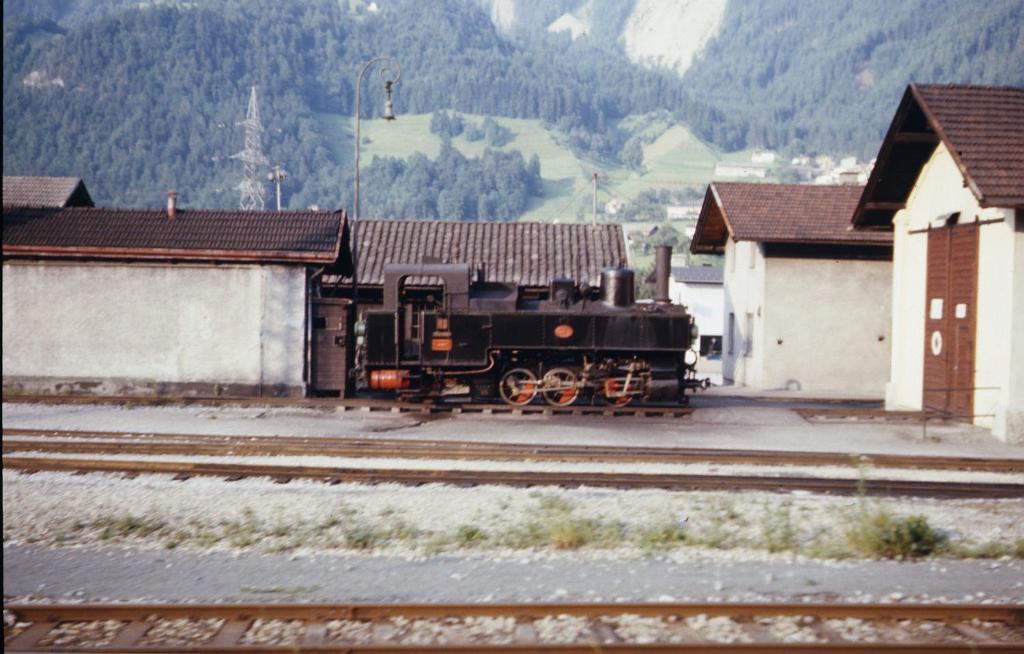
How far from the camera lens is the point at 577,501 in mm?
10086

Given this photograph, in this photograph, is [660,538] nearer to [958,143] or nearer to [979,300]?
[979,300]

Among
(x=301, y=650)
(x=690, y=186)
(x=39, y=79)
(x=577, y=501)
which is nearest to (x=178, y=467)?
(x=577, y=501)

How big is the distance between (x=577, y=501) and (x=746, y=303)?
21.0m

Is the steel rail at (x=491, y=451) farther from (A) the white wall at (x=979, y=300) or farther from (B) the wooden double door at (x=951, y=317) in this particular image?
(B) the wooden double door at (x=951, y=317)

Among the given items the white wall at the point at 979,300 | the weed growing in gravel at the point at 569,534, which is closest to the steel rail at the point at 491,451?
the white wall at the point at 979,300

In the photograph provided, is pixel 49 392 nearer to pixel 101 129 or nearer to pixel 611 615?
pixel 611 615

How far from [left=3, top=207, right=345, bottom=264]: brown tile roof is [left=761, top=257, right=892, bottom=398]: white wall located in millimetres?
13035

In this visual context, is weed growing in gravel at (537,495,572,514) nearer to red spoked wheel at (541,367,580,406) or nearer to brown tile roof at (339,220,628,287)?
red spoked wheel at (541,367,580,406)

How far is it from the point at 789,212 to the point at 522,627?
2399 centimetres

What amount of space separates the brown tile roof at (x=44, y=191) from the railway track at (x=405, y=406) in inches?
863

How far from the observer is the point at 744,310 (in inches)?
1185

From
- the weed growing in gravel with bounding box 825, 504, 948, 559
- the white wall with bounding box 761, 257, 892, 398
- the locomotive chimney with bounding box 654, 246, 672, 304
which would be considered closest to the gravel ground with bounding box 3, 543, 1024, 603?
the weed growing in gravel with bounding box 825, 504, 948, 559

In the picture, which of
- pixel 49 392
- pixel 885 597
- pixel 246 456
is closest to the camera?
pixel 885 597

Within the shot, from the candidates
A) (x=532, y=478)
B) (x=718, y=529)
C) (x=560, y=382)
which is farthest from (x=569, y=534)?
(x=560, y=382)
